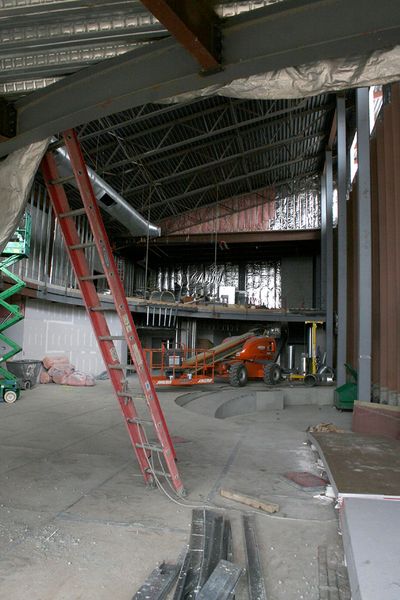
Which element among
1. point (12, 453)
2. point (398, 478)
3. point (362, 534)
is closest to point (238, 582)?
point (362, 534)

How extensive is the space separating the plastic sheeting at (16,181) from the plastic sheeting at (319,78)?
1.81 metres

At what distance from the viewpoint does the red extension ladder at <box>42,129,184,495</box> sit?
4395mm

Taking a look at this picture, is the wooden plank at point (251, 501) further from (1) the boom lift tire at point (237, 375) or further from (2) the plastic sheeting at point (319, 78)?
(1) the boom lift tire at point (237, 375)

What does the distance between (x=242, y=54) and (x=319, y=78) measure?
65cm

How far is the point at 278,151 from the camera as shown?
71.6 feet

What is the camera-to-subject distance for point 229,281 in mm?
28344

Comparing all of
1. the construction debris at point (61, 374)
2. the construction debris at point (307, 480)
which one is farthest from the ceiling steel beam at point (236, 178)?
the construction debris at point (307, 480)

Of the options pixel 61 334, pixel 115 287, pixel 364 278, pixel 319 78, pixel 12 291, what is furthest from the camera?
pixel 61 334

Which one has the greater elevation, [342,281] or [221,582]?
[342,281]

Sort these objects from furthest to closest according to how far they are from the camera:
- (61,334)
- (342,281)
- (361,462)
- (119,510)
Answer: (61,334) < (342,281) < (361,462) < (119,510)

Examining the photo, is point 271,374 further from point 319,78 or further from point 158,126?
point 319,78

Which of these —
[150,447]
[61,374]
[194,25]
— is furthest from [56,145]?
[61,374]

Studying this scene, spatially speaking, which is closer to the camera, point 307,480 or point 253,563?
point 253,563

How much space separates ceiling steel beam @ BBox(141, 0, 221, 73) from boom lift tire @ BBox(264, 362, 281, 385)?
580 inches
